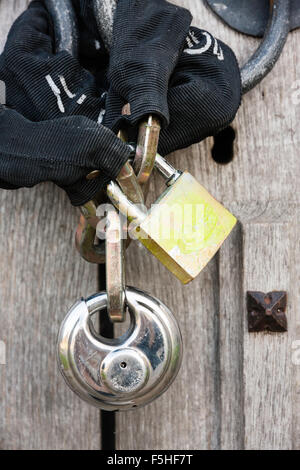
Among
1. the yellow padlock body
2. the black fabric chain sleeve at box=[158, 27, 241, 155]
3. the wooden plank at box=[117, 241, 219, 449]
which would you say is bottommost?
the wooden plank at box=[117, 241, 219, 449]

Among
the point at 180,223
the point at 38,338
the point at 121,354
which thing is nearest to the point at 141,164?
the point at 180,223

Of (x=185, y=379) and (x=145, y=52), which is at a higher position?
(x=145, y=52)

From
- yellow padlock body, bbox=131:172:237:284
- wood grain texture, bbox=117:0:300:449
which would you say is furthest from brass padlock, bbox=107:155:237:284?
wood grain texture, bbox=117:0:300:449

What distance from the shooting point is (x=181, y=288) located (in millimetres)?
631

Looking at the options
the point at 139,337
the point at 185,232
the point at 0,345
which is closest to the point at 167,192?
the point at 185,232

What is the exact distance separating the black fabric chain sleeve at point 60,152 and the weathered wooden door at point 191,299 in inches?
6.6

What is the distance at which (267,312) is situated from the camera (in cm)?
59

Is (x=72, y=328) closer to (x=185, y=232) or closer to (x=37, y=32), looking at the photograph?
(x=185, y=232)

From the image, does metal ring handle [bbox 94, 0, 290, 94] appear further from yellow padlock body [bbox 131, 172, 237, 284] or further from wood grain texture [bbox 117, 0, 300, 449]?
yellow padlock body [bbox 131, 172, 237, 284]

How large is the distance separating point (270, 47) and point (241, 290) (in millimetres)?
269

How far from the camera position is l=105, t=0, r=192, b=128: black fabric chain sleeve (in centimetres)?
46

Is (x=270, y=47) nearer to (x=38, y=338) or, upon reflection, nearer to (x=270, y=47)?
(x=270, y=47)

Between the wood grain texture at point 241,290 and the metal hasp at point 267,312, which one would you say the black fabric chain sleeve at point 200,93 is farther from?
the metal hasp at point 267,312

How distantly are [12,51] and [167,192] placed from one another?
0.22m
